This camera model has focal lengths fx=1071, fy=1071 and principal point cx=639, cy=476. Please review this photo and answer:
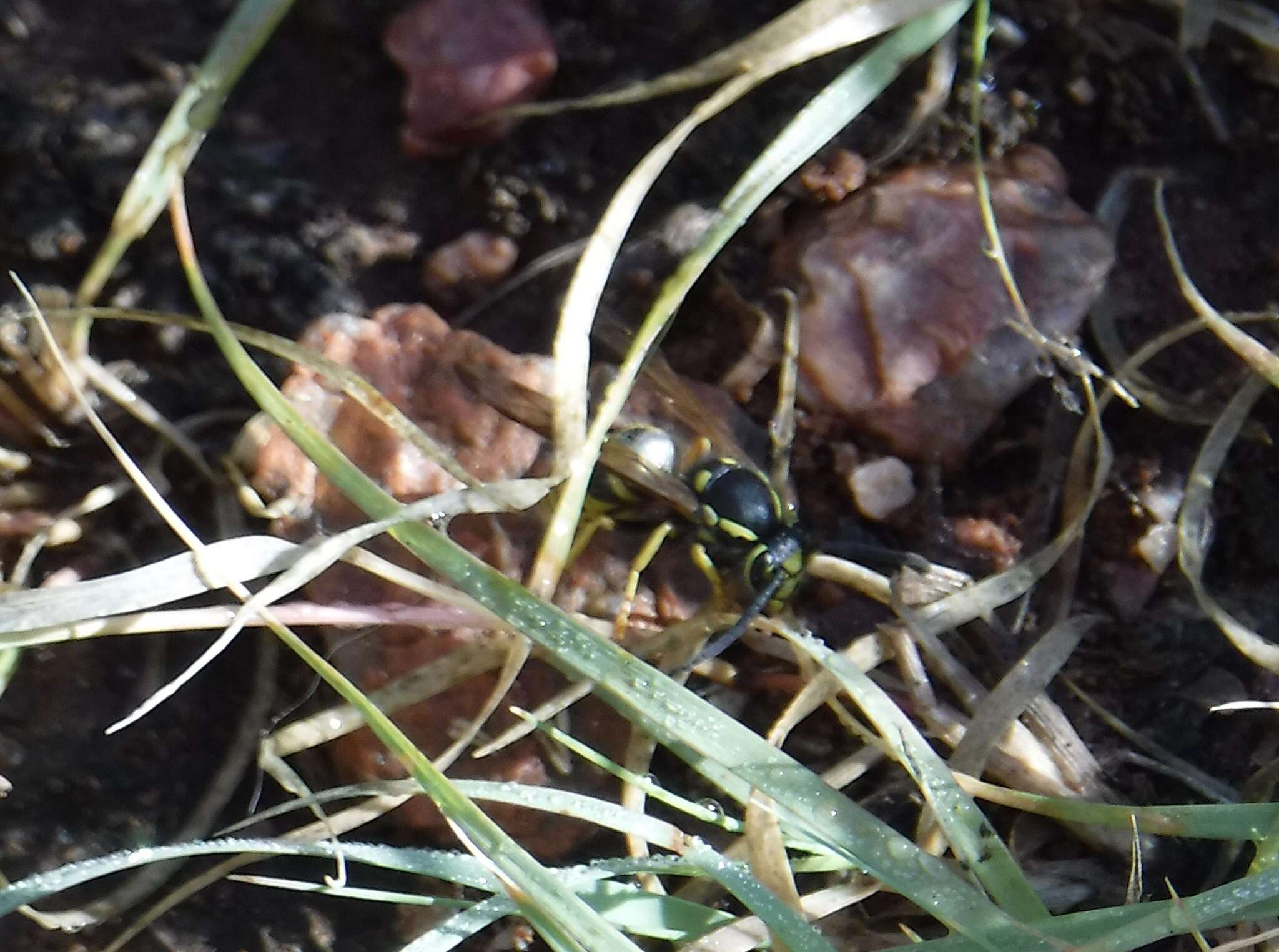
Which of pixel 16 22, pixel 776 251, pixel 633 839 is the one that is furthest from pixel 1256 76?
pixel 16 22

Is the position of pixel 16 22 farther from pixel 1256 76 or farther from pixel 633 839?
pixel 1256 76

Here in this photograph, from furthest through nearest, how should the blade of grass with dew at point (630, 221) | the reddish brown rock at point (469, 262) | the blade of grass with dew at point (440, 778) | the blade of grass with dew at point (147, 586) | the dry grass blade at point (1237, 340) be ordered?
1. the reddish brown rock at point (469, 262)
2. the dry grass blade at point (1237, 340)
3. the blade of grass with dew at point (630, 221)
4. the blade of grass with dew at point (147, 586)
5. the blade of grass with dew at point (440, 778)

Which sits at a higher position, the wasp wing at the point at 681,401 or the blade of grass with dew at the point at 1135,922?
the wasp wing at the point at 681,401

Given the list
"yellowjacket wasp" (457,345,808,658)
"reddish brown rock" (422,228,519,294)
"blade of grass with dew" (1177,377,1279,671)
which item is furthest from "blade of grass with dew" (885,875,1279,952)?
"reddish brown rock" (422,228,519,294)

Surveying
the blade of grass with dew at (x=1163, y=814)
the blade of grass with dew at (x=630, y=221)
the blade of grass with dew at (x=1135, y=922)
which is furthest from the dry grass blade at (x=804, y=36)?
the blade of grass with dew at (x=1135, y=922)

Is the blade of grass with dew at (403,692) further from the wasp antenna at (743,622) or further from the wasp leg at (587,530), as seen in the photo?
the wasp antenna at (743,622)

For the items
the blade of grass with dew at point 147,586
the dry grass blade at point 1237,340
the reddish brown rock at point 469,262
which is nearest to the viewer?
the blade of grass with dew at point 147,586

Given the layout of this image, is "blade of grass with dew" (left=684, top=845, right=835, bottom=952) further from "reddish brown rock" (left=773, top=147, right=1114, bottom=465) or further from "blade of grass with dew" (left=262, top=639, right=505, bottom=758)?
"reddish brown rock" (left=773, top=147, right=1114, bottom=465)
